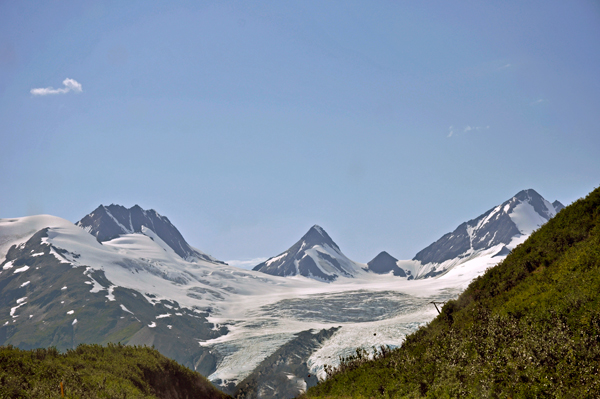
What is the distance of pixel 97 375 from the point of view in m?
27.9

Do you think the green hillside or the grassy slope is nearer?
the green hillside

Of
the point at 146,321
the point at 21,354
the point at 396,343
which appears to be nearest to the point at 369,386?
the point at 21,354

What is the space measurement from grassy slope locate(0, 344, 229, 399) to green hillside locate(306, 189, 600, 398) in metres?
12.3

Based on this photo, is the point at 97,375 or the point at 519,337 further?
the point at 97,375

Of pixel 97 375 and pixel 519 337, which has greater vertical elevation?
pixel 97 375

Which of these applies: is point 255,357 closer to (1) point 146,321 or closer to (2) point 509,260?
(1) point 146,321

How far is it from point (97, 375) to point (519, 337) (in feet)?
85.4

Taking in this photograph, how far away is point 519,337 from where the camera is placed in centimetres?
2155

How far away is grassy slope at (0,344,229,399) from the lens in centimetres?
2202

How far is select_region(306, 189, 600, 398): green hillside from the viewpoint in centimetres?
1697

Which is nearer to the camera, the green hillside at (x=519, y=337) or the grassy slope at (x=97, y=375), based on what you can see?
the green hillside at (x=519, y=337)

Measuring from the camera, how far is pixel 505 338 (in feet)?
71.8

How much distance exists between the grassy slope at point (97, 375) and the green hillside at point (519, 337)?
12.3m

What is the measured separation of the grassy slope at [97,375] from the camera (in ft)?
72.2
